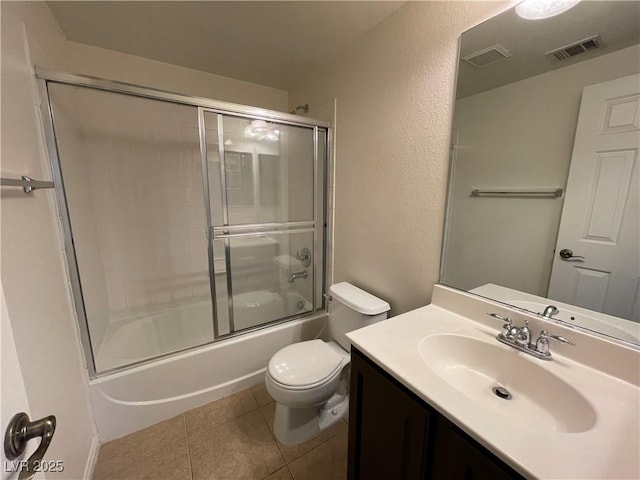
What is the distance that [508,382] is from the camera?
0.92 m

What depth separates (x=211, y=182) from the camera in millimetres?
1815

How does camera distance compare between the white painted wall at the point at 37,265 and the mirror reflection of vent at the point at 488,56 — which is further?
the mirror reflection of vent at the point at 488,56

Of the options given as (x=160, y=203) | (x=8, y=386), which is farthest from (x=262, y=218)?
(x=8, y=386)

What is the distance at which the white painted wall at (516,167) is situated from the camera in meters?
0.89

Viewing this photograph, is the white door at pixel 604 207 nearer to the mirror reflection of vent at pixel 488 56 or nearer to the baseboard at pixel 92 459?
the mirror reflection of vent at pixel 488 56

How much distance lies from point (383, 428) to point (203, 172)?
1618mm


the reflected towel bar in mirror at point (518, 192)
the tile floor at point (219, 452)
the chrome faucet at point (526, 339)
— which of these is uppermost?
the reflected towel bar in mirror at point (518, 192)

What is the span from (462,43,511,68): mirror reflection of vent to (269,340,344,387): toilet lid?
5.26 feet

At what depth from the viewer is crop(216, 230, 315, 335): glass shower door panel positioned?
1.88 meters

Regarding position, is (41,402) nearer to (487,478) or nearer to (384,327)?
(384,327)

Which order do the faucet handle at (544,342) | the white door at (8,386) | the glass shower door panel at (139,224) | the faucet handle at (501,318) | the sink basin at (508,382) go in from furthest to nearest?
the glass shower door panel at (139,224) → the faucet handle at (501,318) → the faucet handle at (544,342) → the sink basin at (508,382) → the white door at (8,386)

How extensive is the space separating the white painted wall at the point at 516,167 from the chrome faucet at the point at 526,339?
0.17 m

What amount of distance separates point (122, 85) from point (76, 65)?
2.62 feet

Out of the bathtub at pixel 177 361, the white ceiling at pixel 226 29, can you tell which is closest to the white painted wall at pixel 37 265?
the bathtub at pixel 177 361
